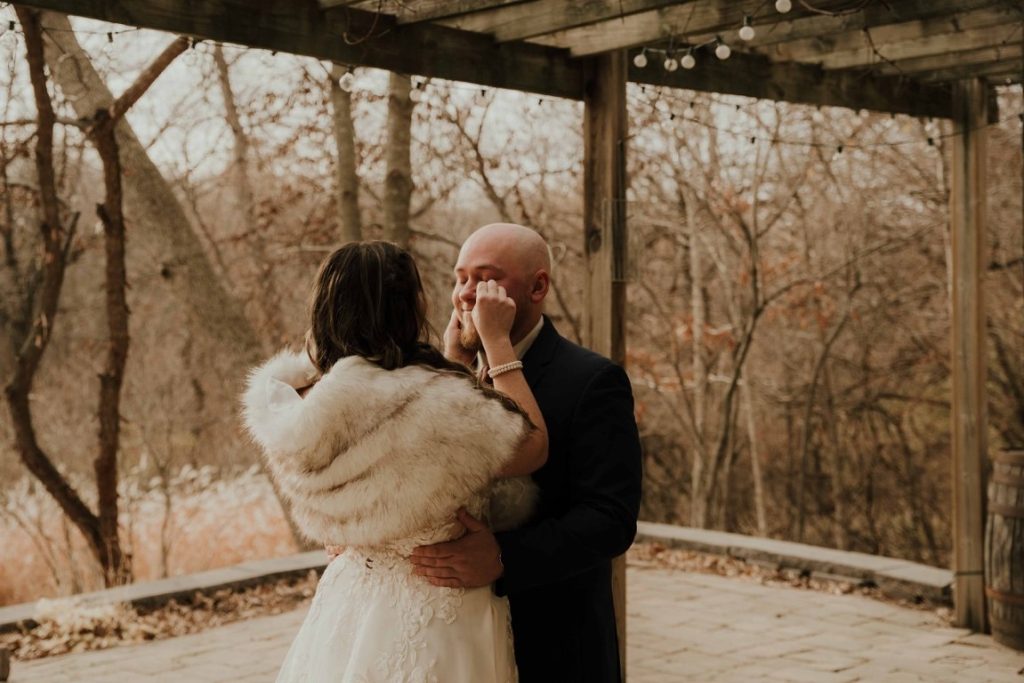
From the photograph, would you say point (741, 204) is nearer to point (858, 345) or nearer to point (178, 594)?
point (858, 345)

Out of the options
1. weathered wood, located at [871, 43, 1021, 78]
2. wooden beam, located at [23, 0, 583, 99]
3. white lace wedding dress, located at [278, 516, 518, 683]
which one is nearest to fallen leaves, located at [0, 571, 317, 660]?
wooden beam, located at [23, 0, 583, 99]

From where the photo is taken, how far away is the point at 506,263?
2.65 m

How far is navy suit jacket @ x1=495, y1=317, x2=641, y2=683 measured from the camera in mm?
2504

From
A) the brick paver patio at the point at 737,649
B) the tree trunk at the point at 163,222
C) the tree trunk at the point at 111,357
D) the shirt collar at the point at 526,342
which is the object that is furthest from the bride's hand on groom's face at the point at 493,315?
the tree trunk at the point at 163,222

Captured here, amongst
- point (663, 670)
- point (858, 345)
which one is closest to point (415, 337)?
point (663, 670)

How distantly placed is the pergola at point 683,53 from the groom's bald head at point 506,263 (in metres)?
1.71

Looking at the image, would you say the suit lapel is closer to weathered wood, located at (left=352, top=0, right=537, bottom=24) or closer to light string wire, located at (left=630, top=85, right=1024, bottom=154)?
weathered wood, located at (left=352, top=0, right=537, bottom=24)

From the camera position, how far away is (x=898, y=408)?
11.0m

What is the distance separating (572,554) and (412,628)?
350mm

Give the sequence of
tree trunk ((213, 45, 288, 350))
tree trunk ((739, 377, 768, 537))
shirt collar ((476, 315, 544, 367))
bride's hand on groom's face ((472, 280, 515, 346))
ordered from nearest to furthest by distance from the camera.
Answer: bride's hand on groom's face ((472, 280, 515, 346))
shirt collar ((476, 315, 544, 367))
tree trunk ((213, 45, 288, 350))
tree trunk ((739, 377, 768, 537))

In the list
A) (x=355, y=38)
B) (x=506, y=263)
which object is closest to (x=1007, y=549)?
(x=355, y=38)

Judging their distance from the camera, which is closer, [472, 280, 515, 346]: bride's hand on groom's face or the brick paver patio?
[472, 280, 515, 346]: bride's hand on groom's face

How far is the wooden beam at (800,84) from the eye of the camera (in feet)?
17.2

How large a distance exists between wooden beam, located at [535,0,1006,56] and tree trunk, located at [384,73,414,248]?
3807 mm
